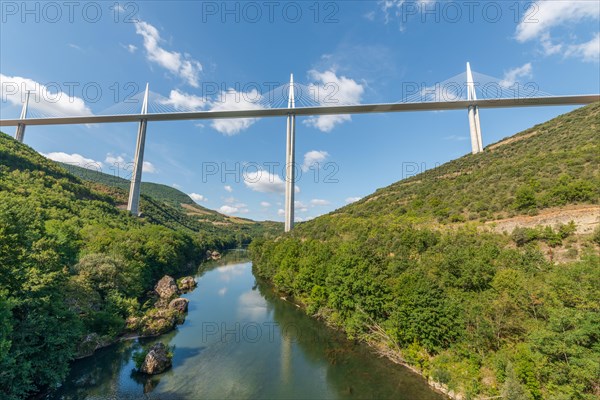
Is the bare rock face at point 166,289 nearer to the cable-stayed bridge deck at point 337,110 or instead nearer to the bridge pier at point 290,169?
the bridge pier at point 290,169

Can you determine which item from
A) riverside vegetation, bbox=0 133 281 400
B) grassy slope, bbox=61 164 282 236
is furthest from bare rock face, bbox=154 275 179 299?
grassy slope, bbox=61 164 282 236

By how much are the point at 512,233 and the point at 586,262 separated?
555 cm

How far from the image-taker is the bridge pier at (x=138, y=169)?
48.0 meters

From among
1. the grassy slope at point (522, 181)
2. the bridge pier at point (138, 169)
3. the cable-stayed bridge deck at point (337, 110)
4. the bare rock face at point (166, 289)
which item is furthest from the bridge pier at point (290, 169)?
the bridge pier at point (138, 169)

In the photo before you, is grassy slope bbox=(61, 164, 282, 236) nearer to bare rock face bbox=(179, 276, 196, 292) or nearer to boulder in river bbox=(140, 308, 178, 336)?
bare rock face bbox=(179, 276, 196, 292)

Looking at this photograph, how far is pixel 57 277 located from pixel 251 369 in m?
9.75

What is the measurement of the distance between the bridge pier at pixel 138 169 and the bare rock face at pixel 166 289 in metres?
27.4

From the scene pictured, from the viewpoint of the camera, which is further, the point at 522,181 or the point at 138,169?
the point at 138,169

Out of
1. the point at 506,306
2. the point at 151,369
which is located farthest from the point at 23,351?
the point at 506,306

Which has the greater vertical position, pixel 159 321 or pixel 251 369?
pixel 159 321

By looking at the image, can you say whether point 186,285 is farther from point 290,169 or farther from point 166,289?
point 290,169

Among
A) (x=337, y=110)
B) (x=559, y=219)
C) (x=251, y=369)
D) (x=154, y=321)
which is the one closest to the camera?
(x=251, y=369)

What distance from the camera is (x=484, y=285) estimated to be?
13586 mm

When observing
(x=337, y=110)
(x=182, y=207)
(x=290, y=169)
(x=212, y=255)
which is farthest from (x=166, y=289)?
(x=182, y=207)
